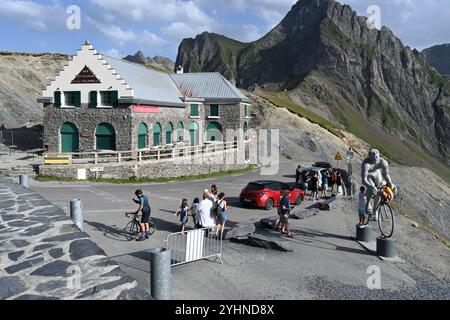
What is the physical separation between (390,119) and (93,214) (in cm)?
15796

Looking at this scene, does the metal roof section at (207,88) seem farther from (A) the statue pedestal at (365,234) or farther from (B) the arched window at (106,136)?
(A) the statue pedestal at (365,234)

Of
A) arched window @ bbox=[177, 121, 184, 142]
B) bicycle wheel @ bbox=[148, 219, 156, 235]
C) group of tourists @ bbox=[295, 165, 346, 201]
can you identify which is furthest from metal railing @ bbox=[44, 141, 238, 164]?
bicycle wheel @ bbox=[148, 219, 156, 235]

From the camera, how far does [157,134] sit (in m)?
35.5

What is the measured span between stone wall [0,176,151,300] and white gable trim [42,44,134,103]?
79.4 ft

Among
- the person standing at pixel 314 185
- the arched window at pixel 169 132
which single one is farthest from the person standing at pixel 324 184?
the arched window at pixel 169 132

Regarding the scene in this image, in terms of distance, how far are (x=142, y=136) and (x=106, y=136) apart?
9.30ft

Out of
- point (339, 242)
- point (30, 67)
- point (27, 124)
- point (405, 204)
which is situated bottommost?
point (405, 204)

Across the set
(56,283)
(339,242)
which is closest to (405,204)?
(339,242)

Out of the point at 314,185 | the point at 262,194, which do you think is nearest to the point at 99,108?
the point at 262,194

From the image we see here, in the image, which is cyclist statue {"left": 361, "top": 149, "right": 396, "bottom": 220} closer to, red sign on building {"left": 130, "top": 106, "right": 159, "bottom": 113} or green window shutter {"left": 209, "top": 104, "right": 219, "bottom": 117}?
red sign on building {"left": 130, "top": 106, "right": 159, "bottom": 113}

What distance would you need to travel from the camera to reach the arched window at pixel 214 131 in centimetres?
4506

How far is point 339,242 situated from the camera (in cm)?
1469

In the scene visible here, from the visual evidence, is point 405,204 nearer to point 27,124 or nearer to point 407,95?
point 27,124

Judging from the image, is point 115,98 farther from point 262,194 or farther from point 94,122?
point 262,194
